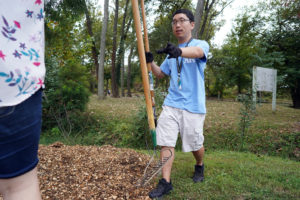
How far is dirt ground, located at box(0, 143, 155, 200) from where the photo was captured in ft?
7.46

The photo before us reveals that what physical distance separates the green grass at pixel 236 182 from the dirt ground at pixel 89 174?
0.47 metres

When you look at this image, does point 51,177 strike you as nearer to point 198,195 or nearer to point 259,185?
point 198,195

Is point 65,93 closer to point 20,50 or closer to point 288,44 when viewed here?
point 20,50

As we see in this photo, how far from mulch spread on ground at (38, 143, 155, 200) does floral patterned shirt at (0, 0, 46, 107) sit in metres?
1.72

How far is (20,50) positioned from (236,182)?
2.73 metres

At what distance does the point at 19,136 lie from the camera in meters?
0.83

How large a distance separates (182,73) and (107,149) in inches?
78.1

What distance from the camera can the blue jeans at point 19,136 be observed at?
0.80 metres

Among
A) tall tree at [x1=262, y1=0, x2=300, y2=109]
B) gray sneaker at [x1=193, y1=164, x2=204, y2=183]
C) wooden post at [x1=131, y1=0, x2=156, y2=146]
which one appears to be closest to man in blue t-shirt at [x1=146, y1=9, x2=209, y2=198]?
wooden post at [x1=131, y1=0, x2=156, y2=146]

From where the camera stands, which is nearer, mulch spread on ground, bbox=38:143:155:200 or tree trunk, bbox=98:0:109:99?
mulch spread on ground, bbox=38:143:155:200

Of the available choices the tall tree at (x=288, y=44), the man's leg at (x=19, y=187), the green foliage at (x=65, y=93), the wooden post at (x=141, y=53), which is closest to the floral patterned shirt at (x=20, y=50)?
the man's leg at (x=19, y=187)

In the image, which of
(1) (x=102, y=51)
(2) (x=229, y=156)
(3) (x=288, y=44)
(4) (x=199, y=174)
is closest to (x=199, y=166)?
(4) (x=199, y=174)

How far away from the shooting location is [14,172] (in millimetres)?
850

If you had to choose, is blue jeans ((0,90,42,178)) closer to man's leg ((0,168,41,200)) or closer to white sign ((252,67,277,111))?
man's leg ((0,168,41,200))
